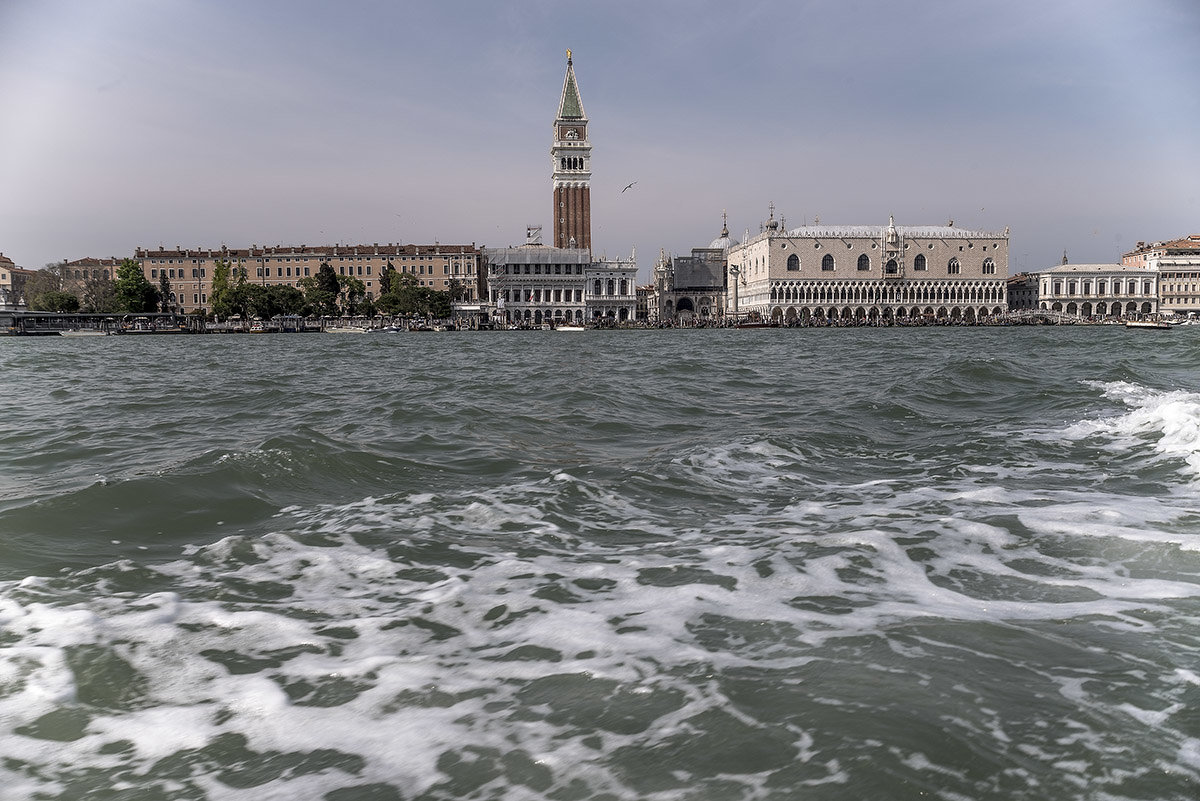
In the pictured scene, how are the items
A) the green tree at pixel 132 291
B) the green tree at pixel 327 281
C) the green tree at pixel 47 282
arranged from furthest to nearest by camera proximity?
the green tree at pixel 47 282 < the green tree at pixel 327 281 < the green tree at pixel 132 291

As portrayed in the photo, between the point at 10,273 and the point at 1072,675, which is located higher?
the point at 10,273

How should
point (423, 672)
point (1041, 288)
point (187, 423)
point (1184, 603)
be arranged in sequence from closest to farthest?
1. point (423, 672)
2. point (1184, 603)
3. point (187, 423)
4. point (1041, 288)

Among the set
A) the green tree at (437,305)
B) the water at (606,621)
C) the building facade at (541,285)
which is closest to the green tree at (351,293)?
the green tree at (437,305)

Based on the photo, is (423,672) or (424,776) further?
(423,672)

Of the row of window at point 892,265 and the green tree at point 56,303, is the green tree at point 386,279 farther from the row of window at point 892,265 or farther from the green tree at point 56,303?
the row of window at point 892,265

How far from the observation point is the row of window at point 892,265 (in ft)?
295

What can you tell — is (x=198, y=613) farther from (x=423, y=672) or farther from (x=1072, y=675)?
(x=1072, y=675)

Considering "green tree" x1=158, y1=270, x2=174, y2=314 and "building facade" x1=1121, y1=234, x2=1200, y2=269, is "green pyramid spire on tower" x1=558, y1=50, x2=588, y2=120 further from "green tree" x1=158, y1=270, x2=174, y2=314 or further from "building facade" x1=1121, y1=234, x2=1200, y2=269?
"building facade" x1=1121, y1=234, x2=1200, y2=269

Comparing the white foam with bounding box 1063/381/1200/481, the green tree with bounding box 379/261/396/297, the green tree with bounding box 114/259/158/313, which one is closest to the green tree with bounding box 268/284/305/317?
the green tree with bounding box 379/261/396/297

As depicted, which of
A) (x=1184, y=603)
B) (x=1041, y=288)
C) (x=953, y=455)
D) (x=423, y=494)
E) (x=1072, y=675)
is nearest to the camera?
(x=1072, y=675)

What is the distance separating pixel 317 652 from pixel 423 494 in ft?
9.06

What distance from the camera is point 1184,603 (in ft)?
11.1

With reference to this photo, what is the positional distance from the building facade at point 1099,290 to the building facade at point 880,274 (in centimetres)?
858

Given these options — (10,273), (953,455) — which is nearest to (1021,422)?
(953,455)
